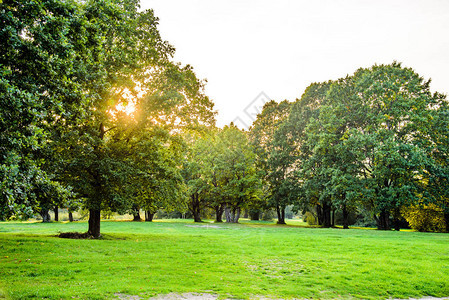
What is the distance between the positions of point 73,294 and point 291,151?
46498 mm

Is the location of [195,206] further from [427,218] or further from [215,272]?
[215,272]

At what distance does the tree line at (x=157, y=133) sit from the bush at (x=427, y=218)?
0.20 metres

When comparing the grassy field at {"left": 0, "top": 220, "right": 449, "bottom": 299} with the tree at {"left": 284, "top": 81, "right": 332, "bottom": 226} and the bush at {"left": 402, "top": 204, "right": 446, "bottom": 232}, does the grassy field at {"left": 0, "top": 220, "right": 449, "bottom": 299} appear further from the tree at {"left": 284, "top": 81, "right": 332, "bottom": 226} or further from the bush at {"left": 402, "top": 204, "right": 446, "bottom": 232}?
the tree at {"left": 284, "top": 81, "right": 332, "bottom": 226}

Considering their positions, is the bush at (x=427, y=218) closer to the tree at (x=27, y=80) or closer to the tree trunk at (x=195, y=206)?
the tree trunk at (x=195, y=206)

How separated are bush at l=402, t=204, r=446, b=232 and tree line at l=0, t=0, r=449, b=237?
0.65 ft

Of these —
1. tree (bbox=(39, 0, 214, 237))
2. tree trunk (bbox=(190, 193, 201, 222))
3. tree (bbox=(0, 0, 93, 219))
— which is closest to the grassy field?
tree (bbox=(0, 0, 93, 219))

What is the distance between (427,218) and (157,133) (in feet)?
132

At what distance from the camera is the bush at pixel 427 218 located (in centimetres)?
3734

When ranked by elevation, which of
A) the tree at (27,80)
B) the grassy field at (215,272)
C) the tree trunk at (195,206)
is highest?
the tree at (27,80)

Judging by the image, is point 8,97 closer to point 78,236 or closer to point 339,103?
point 78,236

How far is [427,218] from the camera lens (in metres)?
38.5

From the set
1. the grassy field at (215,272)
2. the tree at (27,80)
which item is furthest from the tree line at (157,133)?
the grassy field at (215,272)

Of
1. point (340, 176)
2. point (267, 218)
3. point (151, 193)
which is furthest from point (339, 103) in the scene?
point (267, 218)

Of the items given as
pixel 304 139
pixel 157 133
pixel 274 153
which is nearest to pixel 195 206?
A: pixel 274 153
